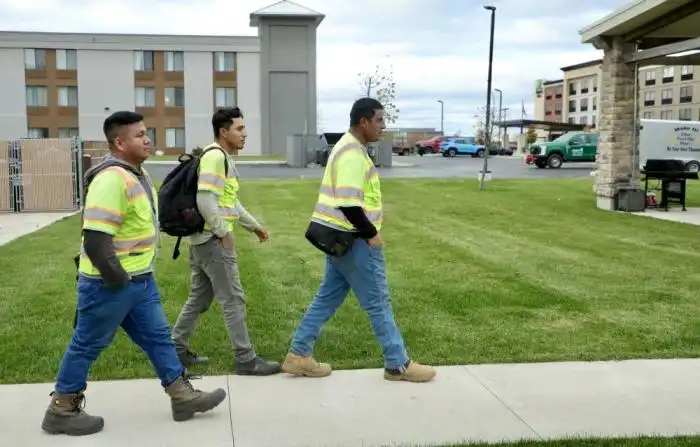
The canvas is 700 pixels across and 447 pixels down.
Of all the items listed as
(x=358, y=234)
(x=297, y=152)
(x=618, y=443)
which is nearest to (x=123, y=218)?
(x=358, y=234)

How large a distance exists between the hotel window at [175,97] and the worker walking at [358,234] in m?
58.6

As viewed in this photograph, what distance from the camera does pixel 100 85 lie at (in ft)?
200

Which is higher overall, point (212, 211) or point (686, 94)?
point (686, 94)

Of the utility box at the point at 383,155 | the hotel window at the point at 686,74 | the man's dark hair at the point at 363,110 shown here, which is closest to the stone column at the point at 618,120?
the man's dark hair at the point at 363,110

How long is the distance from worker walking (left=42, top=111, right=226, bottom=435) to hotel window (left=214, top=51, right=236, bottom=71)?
194 feet

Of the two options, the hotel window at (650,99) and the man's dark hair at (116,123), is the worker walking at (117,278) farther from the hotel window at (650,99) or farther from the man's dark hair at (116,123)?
the hotel window at (650,99)

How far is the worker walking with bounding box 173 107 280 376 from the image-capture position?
511cm

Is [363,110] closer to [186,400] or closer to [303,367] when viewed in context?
[303,367]

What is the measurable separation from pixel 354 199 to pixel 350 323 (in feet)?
7.40

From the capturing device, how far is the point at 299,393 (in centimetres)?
515

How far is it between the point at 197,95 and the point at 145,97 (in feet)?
13.0

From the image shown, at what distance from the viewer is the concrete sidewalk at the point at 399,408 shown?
14.5 ft

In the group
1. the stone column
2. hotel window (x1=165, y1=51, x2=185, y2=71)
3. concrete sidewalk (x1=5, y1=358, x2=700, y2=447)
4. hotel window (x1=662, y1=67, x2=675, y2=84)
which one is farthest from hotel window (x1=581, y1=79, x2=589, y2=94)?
concrete sidewalk (x1=5, y1=358, x2=700, y2=447)

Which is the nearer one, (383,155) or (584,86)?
(383,155)
